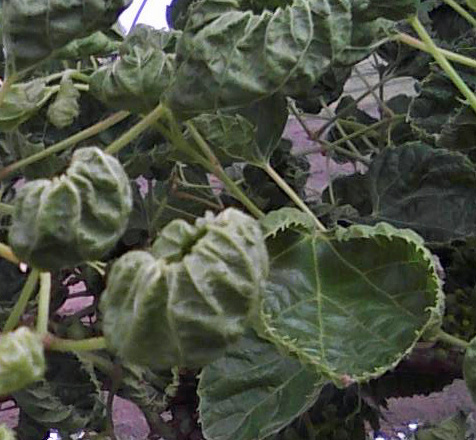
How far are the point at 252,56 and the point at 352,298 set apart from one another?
146mm

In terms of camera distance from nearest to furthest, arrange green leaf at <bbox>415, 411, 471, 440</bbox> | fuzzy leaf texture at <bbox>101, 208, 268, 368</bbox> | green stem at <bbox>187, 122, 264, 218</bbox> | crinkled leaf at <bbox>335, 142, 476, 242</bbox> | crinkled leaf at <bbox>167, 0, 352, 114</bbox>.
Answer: fuzzy leaf texture at <bbox>101, 208, 268, 368</bbox> < crinkled leaf at <bbox>167, 0, 352, 114</bbox> < green stem at <bbox>187, 122, 264, 218</bbox> < crinkled leaf at <bbox>335, 142, 476, 242</bbox> < green leaf at <bbox>415, 411, 471, 440</bbox>

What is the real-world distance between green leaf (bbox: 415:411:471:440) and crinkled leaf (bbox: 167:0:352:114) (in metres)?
0.45

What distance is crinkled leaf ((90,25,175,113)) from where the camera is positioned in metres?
0.52

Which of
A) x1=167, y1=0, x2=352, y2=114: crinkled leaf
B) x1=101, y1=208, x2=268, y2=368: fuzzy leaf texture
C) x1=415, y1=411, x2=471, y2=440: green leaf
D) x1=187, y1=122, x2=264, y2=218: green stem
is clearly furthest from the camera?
x1=415, y1=411, x2=471, y2=440: green leaf

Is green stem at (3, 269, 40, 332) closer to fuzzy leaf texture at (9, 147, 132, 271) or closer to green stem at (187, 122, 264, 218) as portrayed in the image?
fuzzy leaf texture at (9, 147, 132, 271)

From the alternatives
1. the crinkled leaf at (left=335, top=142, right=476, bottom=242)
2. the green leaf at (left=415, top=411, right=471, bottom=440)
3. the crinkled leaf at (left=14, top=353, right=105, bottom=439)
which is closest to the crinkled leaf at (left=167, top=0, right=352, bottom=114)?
the crinkled leaf at (left=335, top=142, right=476, bottom=242)

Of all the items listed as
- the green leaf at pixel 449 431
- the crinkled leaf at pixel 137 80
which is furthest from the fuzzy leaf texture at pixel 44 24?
the green leaf at pixel 449 431

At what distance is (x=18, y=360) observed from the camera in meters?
0.38

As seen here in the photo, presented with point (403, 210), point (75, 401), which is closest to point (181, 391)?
point (75, 401)

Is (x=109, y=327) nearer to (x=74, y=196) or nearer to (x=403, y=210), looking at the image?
(x=74, y=196)

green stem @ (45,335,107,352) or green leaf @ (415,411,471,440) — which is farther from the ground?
green stem @ (45,335,107,352)

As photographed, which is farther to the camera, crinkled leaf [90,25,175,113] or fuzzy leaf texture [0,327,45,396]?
crinkled leaf [90,25,175,113]

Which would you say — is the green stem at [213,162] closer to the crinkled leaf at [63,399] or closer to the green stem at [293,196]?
the green stem at [293,196]

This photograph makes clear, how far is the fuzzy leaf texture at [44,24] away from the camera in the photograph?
501 millimetres
